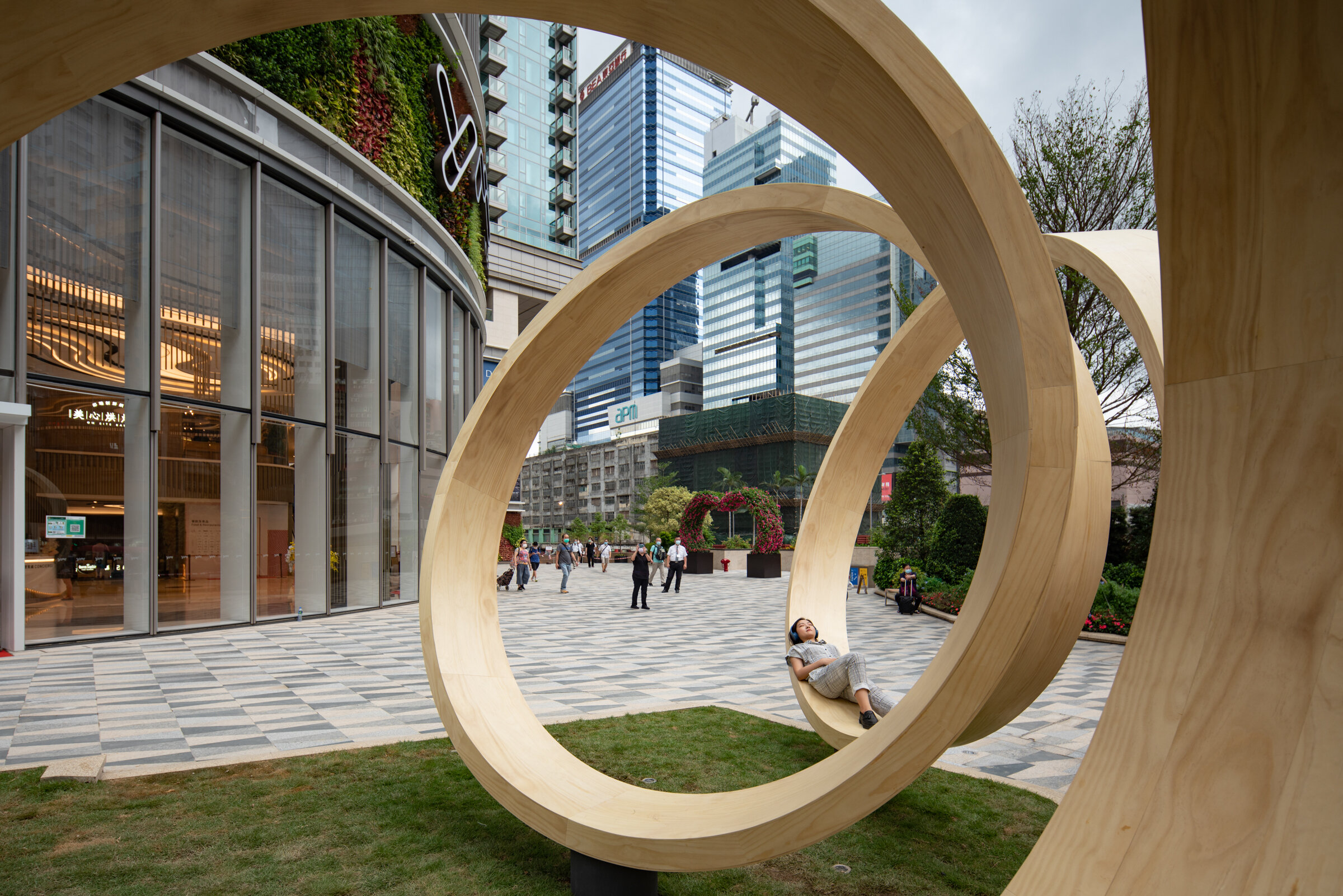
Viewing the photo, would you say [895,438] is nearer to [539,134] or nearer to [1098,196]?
[1098,196]

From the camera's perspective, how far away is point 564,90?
64.4 meters

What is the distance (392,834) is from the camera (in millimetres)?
4852

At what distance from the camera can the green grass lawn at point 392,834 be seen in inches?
167

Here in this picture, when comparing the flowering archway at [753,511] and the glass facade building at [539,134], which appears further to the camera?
the glass facade building at [539,134]

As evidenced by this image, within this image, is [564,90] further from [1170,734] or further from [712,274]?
[712,274]

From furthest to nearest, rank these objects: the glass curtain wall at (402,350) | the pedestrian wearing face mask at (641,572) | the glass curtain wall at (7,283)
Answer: the pedestrian wearing face mask at (641,572) < the glass curtain wall at (402,350) < the glass curtain wall at (7,283)

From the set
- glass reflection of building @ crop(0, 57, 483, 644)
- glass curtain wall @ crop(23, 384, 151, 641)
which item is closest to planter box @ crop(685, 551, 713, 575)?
glass reflection of building @ crop(0, 57, 483, 644)

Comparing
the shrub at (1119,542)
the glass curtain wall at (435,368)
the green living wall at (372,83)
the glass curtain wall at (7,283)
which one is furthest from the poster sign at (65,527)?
the shrub at (1119,542)

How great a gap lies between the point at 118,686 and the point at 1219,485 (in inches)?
448

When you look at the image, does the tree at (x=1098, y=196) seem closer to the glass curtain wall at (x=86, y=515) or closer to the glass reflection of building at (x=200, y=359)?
the glass reflection of building at (x=200, y=359)

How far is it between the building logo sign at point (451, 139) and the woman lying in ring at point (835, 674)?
19.2 m

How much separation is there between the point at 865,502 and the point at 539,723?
438 centimetres

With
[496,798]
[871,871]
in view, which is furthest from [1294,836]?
[496,798]

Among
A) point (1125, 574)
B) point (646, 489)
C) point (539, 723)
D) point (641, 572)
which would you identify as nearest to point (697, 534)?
point (641, 572)
